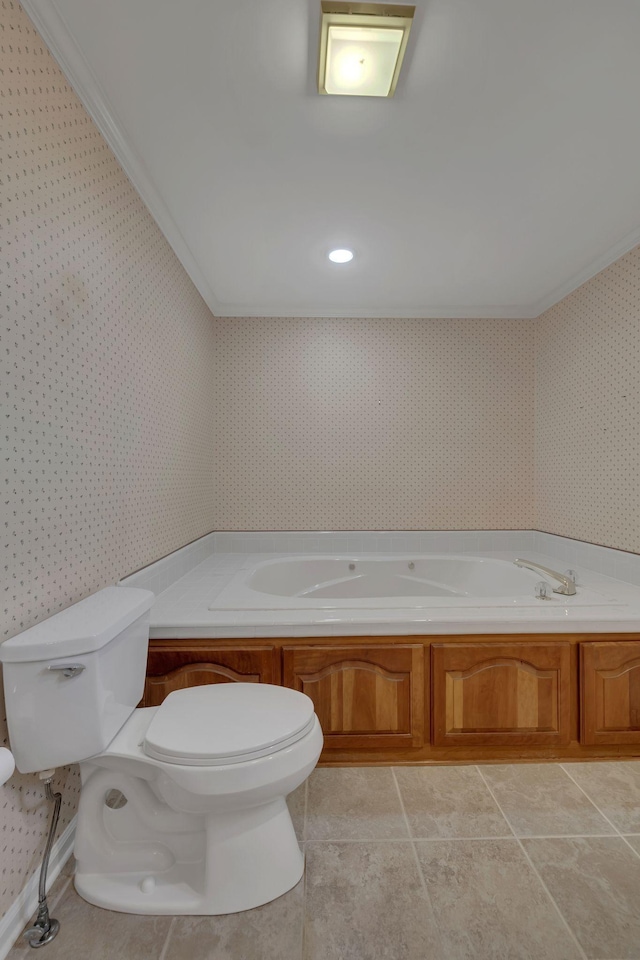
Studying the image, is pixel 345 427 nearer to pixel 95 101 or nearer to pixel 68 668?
pixel 95 101

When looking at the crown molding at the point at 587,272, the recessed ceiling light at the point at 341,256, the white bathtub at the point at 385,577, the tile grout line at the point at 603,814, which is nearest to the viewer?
the tile grout line at the point at 603,814

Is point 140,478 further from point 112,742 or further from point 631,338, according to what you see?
point 631,338

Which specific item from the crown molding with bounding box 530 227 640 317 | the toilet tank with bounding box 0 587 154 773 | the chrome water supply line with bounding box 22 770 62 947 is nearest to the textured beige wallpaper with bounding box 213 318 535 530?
the crown molding with bounding box 530 227 640 317

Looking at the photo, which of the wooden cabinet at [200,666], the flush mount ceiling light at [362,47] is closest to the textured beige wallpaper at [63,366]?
the wooden cabinet at [200,666]

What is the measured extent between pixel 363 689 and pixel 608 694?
0.99 meters

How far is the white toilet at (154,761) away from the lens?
3.61ft

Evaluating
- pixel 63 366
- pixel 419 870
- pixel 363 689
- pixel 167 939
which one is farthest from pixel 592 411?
pixel 167 939

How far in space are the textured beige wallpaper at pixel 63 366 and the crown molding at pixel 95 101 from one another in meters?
0.04

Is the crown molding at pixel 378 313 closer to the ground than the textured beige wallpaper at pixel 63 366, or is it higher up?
higher up

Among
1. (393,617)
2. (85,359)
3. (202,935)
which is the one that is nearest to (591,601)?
(393,617)

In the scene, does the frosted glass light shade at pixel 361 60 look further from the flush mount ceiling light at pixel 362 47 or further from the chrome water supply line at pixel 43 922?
the chrome water supply line at pixel 43 922

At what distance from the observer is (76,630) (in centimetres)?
114

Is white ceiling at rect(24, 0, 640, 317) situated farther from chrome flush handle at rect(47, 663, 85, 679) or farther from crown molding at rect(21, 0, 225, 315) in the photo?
chrome flush handle at rect(47, 663, 85, 679)

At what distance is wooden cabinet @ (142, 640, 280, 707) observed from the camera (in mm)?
1771
